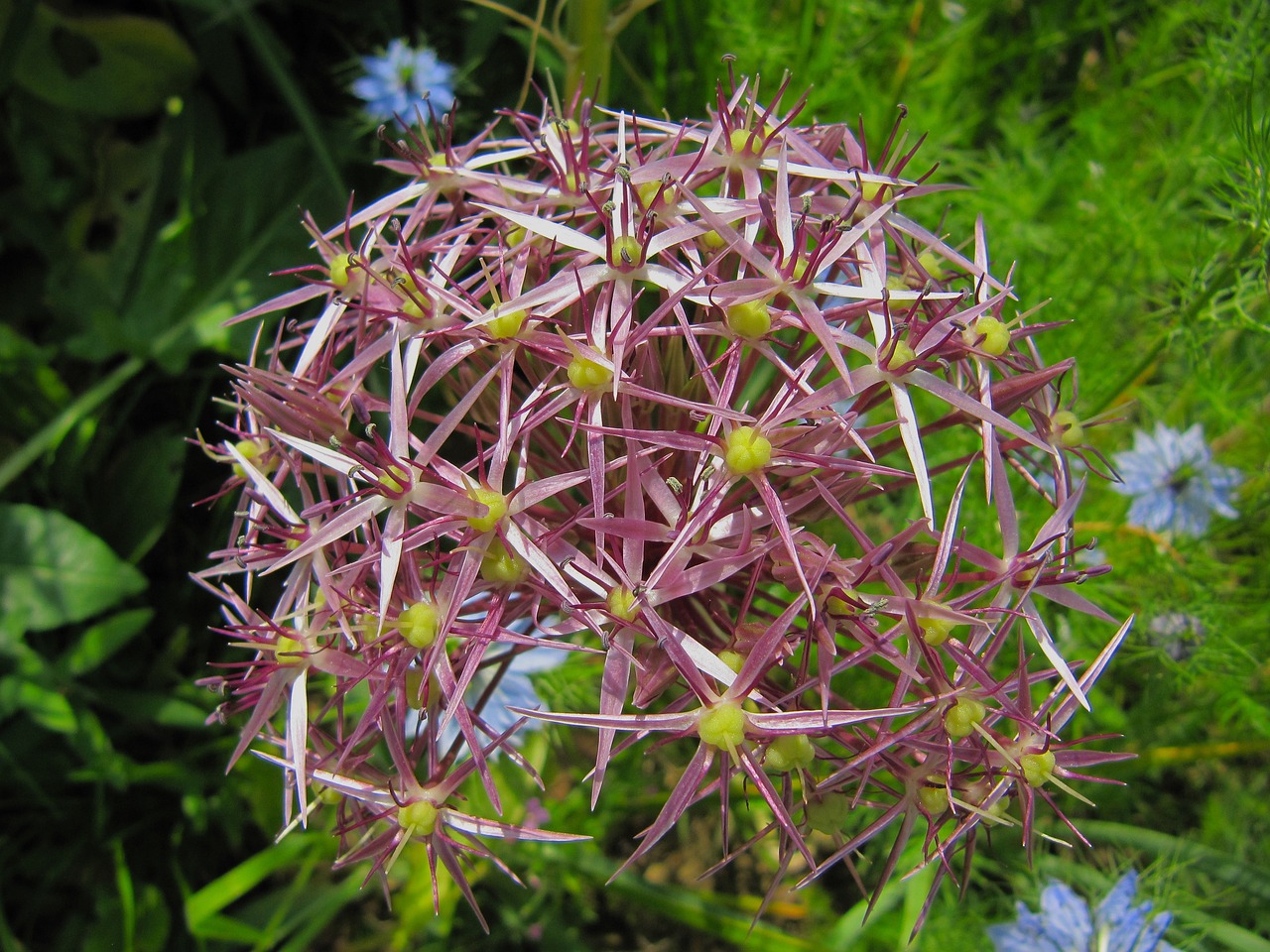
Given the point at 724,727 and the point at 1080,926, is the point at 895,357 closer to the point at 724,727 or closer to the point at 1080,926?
the point at 724,727

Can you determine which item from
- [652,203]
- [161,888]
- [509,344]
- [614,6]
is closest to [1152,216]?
[614,6]

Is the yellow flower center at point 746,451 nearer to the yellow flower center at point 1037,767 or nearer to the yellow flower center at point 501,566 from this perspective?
the yellow flower center at point 501,566

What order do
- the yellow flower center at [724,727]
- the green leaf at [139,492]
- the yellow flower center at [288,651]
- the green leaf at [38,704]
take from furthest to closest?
the green leaf at [139,492]
the green leaf at [38,704]
the yellow flower center at [288,651]
the yellow flower center at [724,727]

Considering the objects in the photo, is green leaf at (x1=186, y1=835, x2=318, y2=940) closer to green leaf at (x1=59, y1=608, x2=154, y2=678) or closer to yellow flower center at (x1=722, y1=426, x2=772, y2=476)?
green leaf at (x1=59, y1=608, x2=154, y2=678)

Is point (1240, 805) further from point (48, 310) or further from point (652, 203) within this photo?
point (48, 310)

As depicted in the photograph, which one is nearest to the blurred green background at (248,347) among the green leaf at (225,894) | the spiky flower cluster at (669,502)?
the green leaf at (225,894)

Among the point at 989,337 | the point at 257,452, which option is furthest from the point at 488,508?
the point at 989,337
